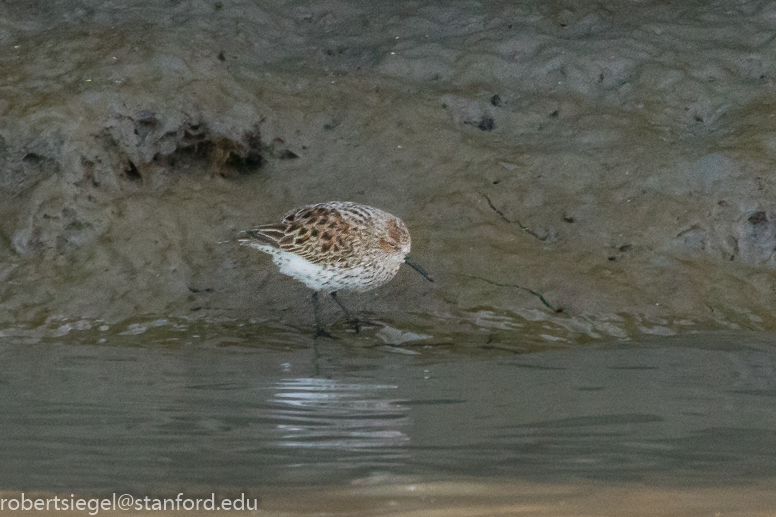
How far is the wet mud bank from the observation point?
6293 millimetres

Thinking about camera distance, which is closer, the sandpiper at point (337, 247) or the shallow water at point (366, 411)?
the shallow water at point (366, 411)

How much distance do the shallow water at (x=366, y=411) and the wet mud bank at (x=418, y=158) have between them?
49cm

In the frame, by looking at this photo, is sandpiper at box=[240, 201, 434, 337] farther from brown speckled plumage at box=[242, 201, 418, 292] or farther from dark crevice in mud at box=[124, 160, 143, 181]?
dark crevice in mud at box=[124, 160, 143, 181]

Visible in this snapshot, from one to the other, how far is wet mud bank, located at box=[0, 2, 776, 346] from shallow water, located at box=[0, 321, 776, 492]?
1.61 feet

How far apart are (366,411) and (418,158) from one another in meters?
3.83

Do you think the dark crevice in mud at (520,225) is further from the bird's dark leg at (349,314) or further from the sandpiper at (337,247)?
the bird's dark leg at (349,314)

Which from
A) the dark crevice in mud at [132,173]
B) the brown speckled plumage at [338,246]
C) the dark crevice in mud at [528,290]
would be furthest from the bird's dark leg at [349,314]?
the dark crevice in mud at [132,173]

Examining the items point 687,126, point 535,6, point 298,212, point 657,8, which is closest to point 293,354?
point 298,212

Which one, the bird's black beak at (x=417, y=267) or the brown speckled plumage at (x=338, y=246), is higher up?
the brown speckled plumage at (x=338, y=246)

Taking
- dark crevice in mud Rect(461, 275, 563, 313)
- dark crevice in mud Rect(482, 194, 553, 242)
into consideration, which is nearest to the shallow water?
dark crevice in mud Rect(461, 275, 563, 313)

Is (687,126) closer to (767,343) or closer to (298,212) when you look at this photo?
(767,343)

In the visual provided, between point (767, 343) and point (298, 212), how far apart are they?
334 cm

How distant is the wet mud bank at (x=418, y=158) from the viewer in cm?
629

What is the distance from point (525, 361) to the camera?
5344mm
